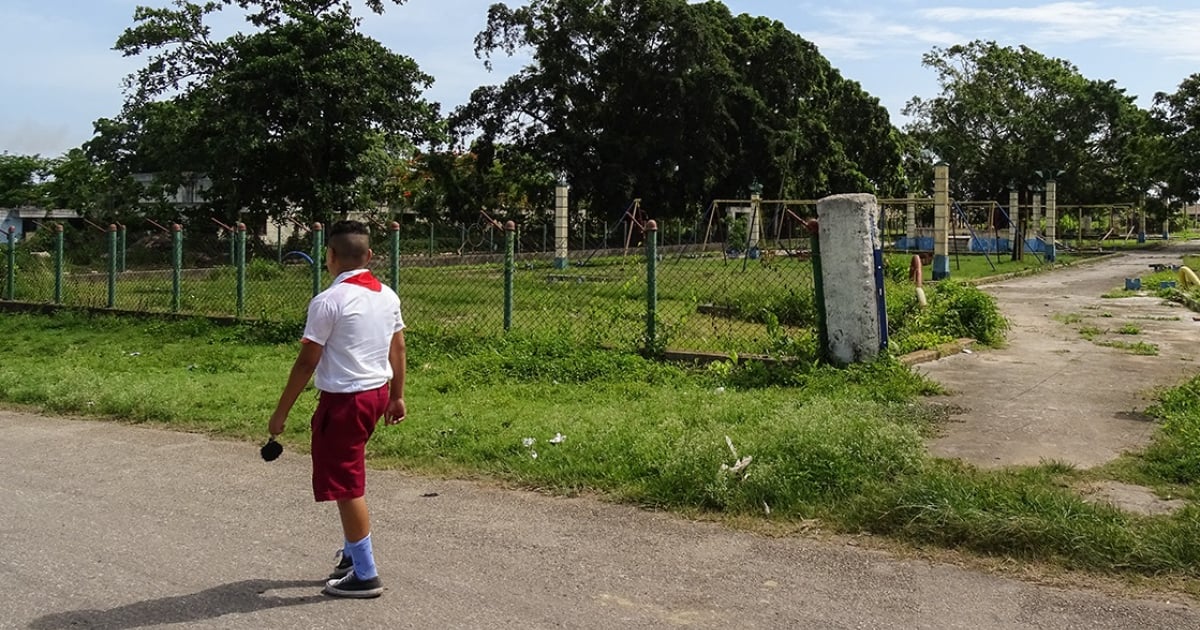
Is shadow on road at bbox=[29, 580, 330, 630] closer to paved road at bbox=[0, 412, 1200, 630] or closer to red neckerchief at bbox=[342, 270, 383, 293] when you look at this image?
paved road at bbox=[0, 412, 1200, 630]

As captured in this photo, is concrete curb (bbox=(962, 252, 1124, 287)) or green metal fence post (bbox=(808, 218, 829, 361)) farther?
concrete curb (bbox=(962, 252, 1124, 287))

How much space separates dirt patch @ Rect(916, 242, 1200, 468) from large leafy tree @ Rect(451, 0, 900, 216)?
23.6m

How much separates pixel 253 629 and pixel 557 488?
2.38 meters

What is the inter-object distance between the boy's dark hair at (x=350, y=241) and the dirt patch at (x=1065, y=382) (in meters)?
3.89

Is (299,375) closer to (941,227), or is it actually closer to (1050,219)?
(941,227)

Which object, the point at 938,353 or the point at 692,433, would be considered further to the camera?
the point at 938,353

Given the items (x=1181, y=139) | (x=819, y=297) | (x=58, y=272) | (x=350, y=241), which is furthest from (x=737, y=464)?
(x=1181, y=139)

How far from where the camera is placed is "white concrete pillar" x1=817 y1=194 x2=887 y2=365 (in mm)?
8680

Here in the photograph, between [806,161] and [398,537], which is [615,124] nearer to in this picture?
[806,161]

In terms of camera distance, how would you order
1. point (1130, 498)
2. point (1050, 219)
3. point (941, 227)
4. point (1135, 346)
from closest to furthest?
point (1130, 498) → point (1135, 346) → point (941, 227) → point (1050, 219)

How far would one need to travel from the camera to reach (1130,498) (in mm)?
5508

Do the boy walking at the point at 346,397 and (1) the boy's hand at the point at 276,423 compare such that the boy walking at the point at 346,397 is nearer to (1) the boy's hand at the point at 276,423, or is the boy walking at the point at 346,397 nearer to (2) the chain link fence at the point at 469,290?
(1) the boy's hand at the point at 276,423

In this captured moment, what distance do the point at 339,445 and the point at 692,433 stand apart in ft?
9.62

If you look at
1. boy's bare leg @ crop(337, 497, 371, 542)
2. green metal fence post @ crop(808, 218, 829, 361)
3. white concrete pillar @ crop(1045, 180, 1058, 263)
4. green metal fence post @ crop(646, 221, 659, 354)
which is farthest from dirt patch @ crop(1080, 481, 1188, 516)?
white concrete pillar @ crop(1045, 180, 1058, 263)
